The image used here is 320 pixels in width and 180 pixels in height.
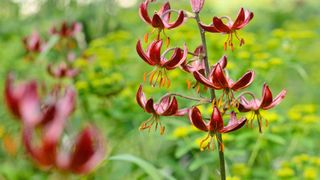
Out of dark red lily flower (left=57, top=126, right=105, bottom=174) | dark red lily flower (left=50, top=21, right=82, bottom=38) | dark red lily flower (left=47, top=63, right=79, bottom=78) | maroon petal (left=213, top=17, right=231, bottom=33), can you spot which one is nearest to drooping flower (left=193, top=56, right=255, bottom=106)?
maroon petal (left=213, top=17, right=231, bottom=33)

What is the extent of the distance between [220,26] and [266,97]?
22 centimetres

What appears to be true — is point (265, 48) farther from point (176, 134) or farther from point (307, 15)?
point (307, 15)

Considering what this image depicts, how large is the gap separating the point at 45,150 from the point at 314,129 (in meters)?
2.35

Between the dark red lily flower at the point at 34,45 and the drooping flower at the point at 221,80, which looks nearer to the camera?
the drooping flower at the point at 221,80

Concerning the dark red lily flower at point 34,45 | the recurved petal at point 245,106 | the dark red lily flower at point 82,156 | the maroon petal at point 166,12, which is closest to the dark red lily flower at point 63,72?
the dark red lily flower at point 34,45

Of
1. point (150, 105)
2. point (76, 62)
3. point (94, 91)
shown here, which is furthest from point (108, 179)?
point (150, 105)

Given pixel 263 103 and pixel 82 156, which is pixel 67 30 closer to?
pixel 263 103

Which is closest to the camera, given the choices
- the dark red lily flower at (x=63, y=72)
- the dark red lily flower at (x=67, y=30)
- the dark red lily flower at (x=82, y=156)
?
the dark red lily flower at (x=82, y=156)

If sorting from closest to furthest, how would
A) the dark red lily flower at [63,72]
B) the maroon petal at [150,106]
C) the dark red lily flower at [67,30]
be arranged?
the maroon petal at [150,106] < the dark red lily flower at [63,72] < the dark red lily flower at [67,30]

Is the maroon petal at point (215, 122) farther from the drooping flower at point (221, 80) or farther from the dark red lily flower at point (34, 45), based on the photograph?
the dark red lily flower at point (34, 45)

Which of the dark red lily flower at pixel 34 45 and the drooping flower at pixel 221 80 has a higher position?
the drooping flower at pixel 221 80

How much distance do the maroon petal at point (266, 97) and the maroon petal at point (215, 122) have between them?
14 centimetres

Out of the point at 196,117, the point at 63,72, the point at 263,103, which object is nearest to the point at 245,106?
the point at 263,103

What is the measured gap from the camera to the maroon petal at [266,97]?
5.60 ft
